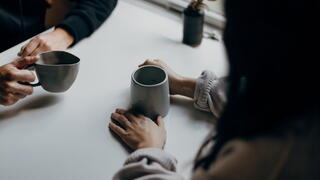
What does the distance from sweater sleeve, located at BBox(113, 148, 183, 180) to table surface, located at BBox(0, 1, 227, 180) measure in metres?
0.04

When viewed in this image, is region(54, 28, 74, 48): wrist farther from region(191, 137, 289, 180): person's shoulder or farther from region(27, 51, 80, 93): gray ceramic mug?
region(191, 137, 289, 180): person's shoulder

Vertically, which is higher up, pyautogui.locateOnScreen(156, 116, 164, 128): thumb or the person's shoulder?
the person's shoulder

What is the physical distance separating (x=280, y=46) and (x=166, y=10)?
91cm

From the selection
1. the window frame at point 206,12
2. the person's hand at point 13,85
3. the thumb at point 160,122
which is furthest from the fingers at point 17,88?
the window frame at point 206,12

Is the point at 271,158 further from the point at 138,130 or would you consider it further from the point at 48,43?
the point at 48,43

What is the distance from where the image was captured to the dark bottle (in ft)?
3.43

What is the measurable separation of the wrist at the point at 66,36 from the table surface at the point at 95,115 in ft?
0.08

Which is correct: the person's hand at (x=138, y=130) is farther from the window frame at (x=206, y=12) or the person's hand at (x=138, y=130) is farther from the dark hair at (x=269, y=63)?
the window frame at (x=206, y=12)

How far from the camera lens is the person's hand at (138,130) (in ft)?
2.43

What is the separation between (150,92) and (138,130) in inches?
2.9

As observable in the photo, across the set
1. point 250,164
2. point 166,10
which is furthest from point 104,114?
point 166,10

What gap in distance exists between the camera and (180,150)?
2.47 ft

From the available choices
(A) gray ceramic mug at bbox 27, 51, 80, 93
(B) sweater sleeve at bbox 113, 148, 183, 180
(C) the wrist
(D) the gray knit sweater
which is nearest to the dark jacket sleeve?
(C) the wrist

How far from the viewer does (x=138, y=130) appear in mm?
757
